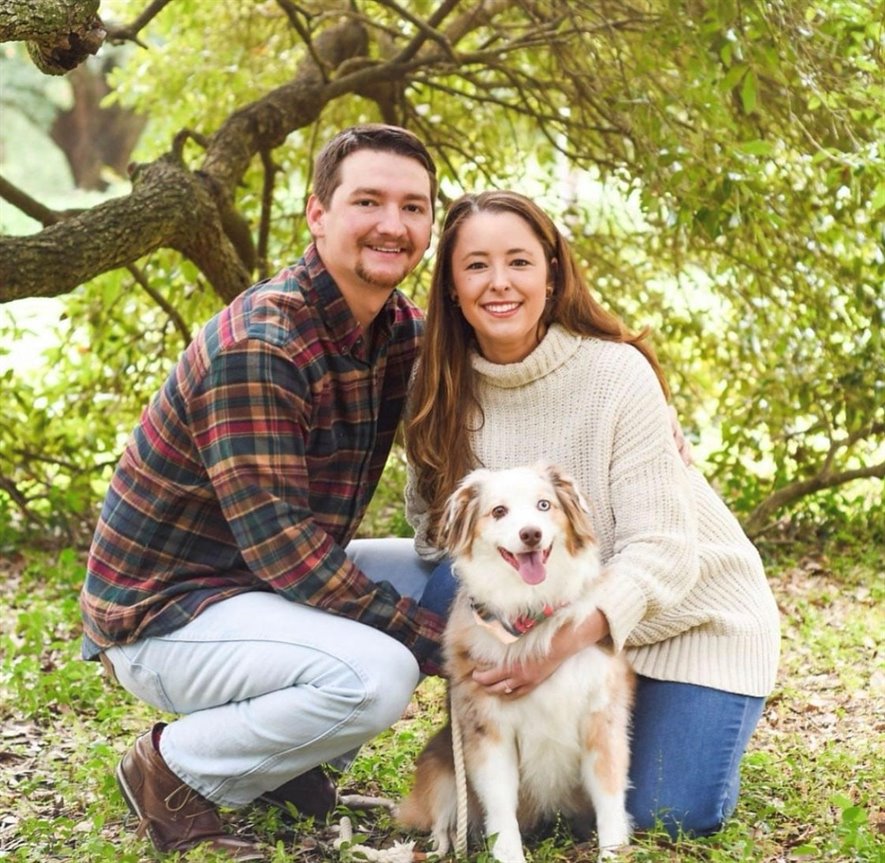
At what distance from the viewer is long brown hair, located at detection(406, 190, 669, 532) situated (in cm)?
344

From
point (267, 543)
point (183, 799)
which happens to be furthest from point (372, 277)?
point (183, 799)

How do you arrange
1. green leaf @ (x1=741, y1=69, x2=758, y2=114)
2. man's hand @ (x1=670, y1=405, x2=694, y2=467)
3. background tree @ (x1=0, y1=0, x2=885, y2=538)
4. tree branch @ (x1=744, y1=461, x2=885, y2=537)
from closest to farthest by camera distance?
man's hand @ (x1=670, y1=405, x2=694, y2=467) → green leaf @ (x1=741, y1=69, x2=758, y2=114) → background tree @ (x1=0, y1=0, x2=885, y2=538) → tree branch @ (x1=744, y1=461, x2=885, y2=537)

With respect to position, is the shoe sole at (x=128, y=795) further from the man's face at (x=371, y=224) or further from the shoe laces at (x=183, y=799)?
the man's face at (x=371, y=224)

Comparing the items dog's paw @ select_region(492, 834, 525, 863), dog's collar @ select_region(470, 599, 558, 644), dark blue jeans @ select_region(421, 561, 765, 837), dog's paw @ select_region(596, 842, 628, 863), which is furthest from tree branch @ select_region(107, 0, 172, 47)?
dog's paw @ select_region(596, 842, 628, 863)

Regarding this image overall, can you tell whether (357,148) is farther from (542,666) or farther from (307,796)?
(307,796)

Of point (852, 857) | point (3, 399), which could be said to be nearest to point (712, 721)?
point (852, 857)

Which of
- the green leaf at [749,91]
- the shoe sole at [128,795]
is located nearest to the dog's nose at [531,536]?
the shoe sole at [128,795]

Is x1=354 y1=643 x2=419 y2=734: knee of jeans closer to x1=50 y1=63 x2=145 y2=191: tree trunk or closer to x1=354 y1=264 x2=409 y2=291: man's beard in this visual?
x1=354 y1=264 x2=409 y2=291: man's beard

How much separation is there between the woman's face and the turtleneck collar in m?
0.06

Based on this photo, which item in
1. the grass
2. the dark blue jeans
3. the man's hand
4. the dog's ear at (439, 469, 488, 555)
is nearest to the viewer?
the dog's ear at (439, 469, 488, 555)

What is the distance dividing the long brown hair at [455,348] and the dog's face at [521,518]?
0.31m

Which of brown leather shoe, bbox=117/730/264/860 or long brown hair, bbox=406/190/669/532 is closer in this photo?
brown leather shoe, bbox=117/730/264/860

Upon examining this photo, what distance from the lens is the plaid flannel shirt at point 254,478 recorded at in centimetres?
310

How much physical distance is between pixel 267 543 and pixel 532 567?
27.4 inches
